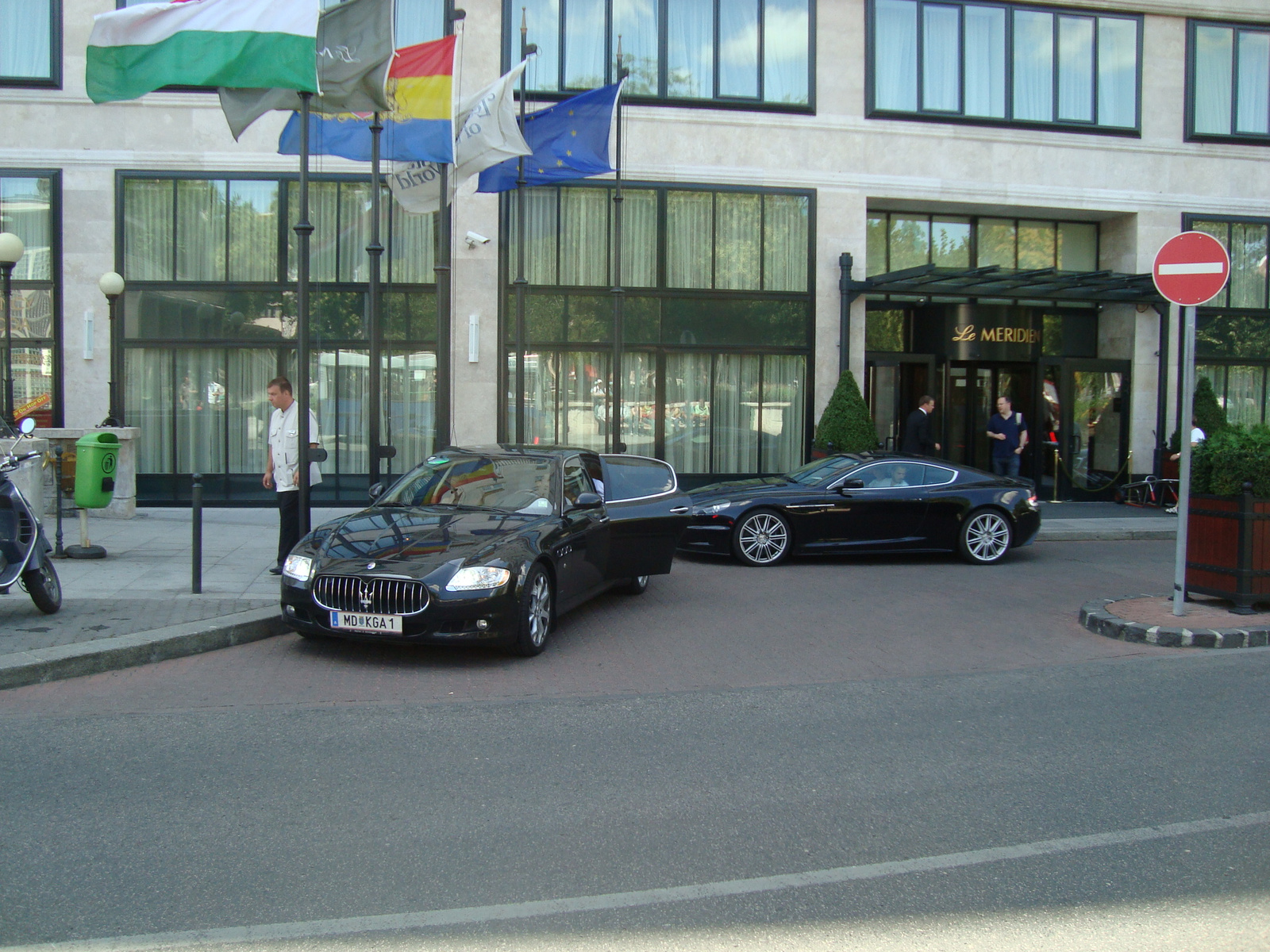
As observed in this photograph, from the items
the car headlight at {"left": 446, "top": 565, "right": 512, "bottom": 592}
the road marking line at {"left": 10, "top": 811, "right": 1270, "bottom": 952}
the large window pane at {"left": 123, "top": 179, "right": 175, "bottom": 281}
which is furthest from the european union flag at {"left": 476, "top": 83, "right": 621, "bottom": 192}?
the road marking line at {"left": 10, "top": 811, "right": 1270, "bottom": 952}

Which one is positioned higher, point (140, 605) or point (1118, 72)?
point (1118, 72)

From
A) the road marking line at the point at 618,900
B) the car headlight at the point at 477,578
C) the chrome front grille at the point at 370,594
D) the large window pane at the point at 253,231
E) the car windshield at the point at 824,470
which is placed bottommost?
the road marking line at the point at 618,900

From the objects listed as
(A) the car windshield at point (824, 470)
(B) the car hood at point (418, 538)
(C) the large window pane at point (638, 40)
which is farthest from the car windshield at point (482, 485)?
(C) the large window pane at point (638, 40)

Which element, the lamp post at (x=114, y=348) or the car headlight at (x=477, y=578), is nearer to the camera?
the car headlight at (x=477, y=578)

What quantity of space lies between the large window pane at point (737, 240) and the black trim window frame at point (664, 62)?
1.60 m

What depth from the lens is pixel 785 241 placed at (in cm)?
1897

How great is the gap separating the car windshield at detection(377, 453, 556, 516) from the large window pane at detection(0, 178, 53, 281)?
11.6 m

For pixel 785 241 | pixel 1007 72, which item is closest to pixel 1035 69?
pixel 1007 72

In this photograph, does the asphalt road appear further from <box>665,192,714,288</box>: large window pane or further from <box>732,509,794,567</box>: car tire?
<box>665,192,714,288</box>: large window pane

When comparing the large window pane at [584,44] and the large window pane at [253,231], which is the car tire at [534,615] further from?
the large window pane at [584,44]

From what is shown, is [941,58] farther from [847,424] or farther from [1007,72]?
[847,424]

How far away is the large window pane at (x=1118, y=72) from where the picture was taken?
20.0m

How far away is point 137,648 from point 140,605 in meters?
1.54

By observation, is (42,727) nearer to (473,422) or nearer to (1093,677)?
(1093,677)
